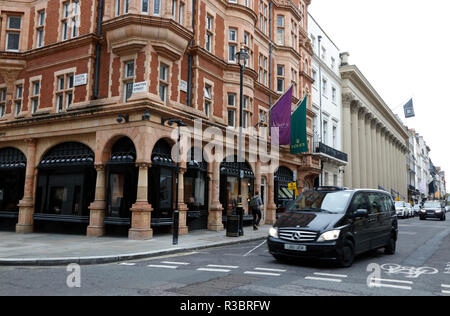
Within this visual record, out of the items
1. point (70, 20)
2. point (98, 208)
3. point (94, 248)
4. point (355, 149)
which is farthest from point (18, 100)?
point (355, 149)

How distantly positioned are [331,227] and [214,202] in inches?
412

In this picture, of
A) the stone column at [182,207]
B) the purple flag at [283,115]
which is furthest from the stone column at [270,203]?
the stone column at [182,207]

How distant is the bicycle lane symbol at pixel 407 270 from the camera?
313 inches

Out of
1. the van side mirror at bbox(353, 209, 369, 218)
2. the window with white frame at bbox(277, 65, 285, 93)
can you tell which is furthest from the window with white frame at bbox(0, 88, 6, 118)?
the van side mirror at bbox(353, 209, 369, 218)

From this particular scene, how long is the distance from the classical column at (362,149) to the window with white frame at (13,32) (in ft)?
123

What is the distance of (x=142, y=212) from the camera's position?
14.4 m

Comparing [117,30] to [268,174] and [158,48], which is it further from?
[268,174]

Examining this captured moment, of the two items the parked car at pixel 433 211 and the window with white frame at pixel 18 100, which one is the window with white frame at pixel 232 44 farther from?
the parked car at pixel 433 211

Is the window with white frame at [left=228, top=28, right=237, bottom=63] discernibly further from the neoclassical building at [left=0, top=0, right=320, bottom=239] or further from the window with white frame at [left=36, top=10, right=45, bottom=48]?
the window with white frame at [left=36, top=10, right=45, bottom=48]

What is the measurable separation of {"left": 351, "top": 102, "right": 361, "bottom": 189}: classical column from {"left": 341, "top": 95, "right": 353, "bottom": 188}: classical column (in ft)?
2.82

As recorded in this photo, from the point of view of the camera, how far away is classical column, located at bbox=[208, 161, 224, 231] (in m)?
18.3

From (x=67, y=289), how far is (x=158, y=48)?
37.2ft

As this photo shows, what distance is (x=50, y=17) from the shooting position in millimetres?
18703

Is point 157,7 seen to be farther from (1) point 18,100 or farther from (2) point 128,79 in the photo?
(1) point 18,100
